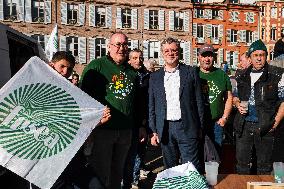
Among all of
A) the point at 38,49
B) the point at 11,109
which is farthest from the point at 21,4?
the point at 11,109

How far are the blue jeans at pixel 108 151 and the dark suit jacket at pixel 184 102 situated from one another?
0.37 m

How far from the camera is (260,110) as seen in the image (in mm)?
4934

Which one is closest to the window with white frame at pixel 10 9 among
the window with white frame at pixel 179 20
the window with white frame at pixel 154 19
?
the window with white frame at pixel 154 19

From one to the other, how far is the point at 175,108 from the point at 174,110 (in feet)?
0.08

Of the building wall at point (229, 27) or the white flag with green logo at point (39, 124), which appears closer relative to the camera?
the white flag with green logo at point (39, 124)

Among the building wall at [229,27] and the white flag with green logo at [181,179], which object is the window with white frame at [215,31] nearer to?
the building wall at [229,27]

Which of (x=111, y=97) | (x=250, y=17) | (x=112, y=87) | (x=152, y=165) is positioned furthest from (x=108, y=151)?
(x=250, y=17)

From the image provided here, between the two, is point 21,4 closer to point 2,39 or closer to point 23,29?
point 23,29

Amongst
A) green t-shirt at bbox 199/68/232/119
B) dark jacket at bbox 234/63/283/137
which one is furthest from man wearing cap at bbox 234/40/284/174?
green t-shirt at bbox 199/68/232/119

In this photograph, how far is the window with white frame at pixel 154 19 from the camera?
4156 centimetres

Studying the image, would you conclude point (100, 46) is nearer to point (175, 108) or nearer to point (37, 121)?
point (175, 108)

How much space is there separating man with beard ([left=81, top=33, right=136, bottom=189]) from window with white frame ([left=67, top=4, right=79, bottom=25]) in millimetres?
35201

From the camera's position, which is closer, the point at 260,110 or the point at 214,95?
the point at 260,110

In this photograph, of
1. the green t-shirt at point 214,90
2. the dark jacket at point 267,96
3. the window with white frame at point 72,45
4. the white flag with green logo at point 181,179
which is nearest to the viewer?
the white flag with green logo at point 181,179
